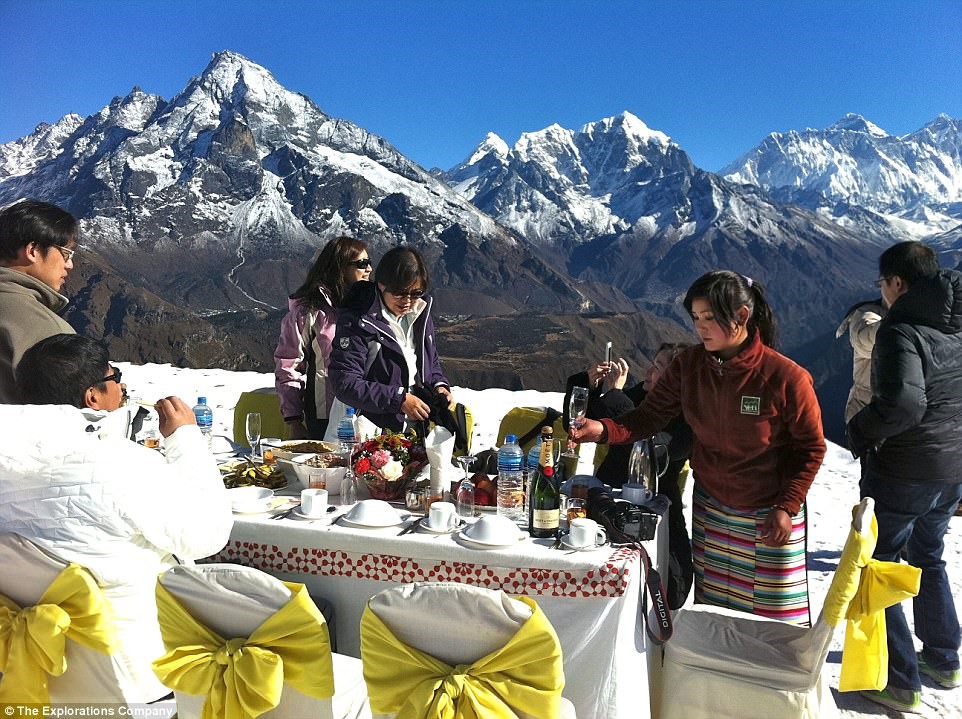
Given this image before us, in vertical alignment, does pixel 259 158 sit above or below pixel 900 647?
above

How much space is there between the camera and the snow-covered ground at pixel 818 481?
2.94 metres

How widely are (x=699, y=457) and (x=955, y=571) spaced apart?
9.05 feet

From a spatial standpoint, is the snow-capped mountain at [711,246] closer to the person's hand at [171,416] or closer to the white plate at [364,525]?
the white plate at [364,525]

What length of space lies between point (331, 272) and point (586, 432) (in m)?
1.84

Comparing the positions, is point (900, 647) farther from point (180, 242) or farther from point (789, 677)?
point (180, 242)

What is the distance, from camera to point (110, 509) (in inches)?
74.9

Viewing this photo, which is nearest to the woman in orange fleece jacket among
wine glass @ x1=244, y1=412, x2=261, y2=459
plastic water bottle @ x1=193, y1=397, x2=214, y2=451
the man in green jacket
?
wine glass @ x1=244, y1=412, x2=261, y2=459

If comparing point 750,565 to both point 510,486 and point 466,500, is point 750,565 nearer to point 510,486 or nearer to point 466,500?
point 510,486

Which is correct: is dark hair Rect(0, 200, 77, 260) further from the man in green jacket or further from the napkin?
the napkin

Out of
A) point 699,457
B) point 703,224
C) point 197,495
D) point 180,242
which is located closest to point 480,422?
point 699,457

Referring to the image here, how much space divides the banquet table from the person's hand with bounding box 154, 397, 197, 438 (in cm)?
42

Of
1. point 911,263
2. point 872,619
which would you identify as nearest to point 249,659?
point 872,619

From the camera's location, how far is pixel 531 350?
5534 centimetres

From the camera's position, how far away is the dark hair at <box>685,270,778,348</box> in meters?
2.45
